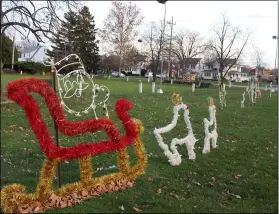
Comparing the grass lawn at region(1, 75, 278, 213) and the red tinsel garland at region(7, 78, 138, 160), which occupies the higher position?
the red tinsel garland at region(7, 78, 138, 160)

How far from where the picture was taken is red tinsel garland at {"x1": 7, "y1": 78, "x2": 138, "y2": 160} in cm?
504

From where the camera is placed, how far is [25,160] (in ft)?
26.1

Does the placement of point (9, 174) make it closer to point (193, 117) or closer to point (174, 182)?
point (174, 182)

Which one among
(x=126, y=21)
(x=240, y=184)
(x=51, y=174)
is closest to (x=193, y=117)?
(x=240, y=184)

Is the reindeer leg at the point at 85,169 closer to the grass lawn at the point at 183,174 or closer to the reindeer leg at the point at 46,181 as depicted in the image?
the grass lawn at the point at 183,174

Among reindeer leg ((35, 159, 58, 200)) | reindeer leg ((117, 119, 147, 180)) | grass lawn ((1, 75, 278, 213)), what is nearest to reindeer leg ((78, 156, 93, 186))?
grass lawn ((1, 75, 278, 213))

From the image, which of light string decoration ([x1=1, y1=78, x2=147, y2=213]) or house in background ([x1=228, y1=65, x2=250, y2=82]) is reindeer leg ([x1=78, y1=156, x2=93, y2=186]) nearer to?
light string decoration ([x1=1, y1=78, x2=147, y2=213])

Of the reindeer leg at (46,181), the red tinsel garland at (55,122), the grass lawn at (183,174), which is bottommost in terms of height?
the grass lawn at (183,174)

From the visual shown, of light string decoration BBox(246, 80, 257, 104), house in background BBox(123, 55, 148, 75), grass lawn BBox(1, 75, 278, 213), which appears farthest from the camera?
house in background BBox(123, 55, 148, 75)

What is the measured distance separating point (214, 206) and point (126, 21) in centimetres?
5368

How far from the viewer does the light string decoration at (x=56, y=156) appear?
199 inches

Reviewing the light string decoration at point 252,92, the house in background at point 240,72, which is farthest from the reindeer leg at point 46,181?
the house in background at point 240,72

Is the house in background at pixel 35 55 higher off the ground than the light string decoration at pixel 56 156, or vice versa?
the house in background at pixel 35 55

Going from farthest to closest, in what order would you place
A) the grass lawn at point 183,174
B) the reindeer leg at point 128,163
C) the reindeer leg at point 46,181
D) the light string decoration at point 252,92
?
the light string decoration at point 252,92 → the reindeer leg at point 128,163 → the grass lawn at point 183,174 → the reindeer leg at point 46,181
